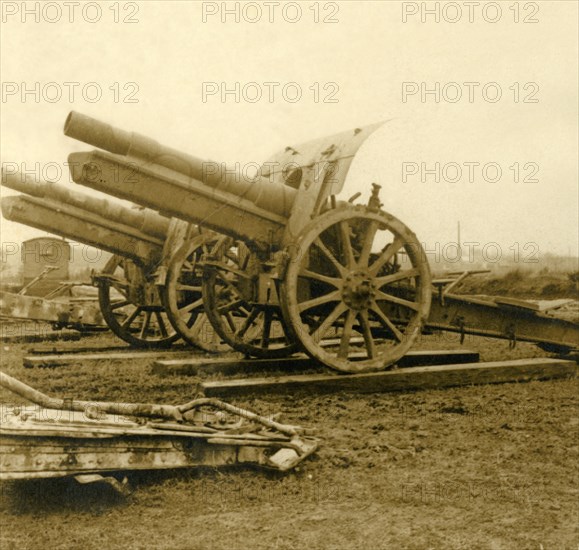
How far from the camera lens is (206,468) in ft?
10.9

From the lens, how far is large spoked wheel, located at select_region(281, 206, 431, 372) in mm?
5566

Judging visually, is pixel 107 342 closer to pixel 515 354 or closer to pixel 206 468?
pixel 515 354

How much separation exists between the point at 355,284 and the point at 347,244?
33 cm

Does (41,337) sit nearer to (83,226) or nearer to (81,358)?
(83,226)

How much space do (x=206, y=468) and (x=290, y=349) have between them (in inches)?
143

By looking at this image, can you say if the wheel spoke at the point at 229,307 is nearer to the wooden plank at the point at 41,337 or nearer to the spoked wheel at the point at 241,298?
the spoked wheel at the point at 241,298

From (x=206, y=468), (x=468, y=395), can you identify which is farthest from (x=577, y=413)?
(x=206, y=468)

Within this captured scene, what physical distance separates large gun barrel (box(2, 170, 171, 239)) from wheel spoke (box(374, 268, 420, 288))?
11.0 feet

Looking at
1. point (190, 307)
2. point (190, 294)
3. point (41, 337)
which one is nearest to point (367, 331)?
point (190, 307)

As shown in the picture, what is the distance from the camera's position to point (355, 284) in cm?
582

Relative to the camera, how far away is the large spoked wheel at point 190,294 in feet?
24.6

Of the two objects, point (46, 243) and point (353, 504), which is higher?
point (46, 243)

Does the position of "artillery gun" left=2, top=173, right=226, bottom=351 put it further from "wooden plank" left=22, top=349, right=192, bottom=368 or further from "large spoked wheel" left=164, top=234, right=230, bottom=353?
"wooden plank" left=22, top=349, right=192, bottom=368

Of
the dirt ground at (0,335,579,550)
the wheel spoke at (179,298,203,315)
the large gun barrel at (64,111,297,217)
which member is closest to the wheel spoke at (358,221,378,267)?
the large gun barrel at (64,111,297,217)
